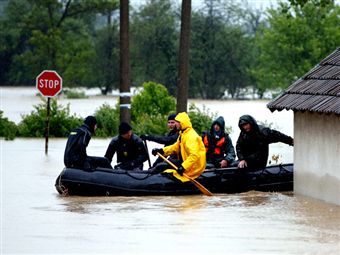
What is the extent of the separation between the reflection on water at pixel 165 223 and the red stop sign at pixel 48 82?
831 centimetres

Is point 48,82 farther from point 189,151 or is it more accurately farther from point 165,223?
point 165,223

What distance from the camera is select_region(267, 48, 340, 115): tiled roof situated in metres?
21.5

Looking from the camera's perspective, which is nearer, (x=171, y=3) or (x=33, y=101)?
(x=33, y=101)

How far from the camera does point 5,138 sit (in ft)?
128

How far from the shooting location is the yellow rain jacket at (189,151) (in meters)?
23.1

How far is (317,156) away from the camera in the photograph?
2241 cm

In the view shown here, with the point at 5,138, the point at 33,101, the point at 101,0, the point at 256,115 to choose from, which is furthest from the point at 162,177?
the point at 101,0

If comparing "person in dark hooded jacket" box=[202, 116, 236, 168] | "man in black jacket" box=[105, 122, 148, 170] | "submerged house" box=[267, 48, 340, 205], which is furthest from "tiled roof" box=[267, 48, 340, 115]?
"man in black jacket" box=[105, 122, 148, 170]

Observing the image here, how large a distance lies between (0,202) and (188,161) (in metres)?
3.15

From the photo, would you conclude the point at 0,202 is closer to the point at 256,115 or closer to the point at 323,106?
the point at 323,106

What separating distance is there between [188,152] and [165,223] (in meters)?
3.58

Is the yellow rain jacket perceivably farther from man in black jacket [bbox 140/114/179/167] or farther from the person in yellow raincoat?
man in black jacket [bbox 140/114/179/167]

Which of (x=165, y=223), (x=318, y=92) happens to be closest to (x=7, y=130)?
(x=318, y=92)

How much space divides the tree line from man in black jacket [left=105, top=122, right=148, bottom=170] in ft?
191
